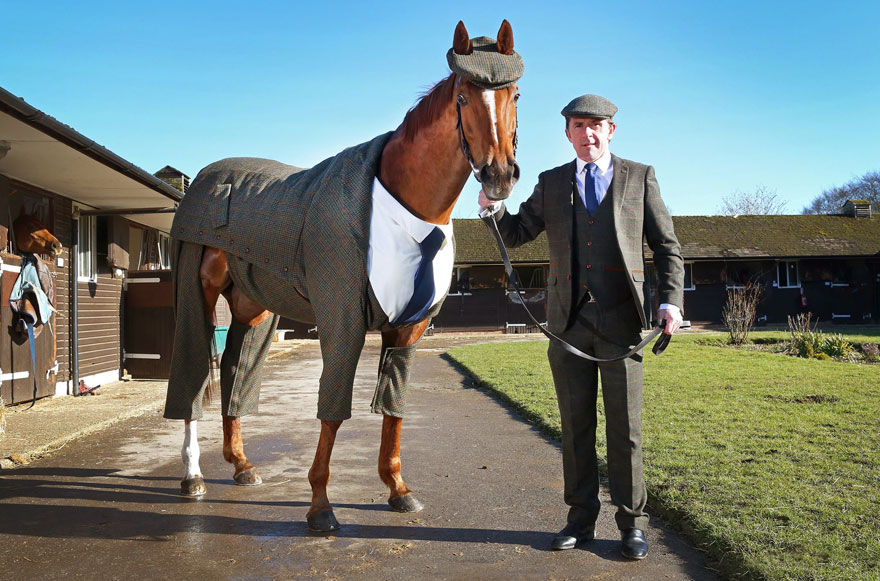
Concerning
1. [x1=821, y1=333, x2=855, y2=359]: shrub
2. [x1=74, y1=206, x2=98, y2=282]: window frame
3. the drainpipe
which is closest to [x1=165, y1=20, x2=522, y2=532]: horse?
the drainpipe

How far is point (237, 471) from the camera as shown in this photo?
15.3 feet

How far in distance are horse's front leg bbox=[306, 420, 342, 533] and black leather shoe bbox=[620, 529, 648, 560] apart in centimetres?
151

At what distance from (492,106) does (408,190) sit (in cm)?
73

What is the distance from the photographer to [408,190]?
11.9 ft

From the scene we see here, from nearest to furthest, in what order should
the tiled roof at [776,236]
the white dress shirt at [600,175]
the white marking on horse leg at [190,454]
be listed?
the white dress shirt at [600,175]
the white marking on horse leg at [190,454]
the tiled roof at [776,236]

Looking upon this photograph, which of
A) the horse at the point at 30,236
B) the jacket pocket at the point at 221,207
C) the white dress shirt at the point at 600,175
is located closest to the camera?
the white dress shirt at the point at 600,175

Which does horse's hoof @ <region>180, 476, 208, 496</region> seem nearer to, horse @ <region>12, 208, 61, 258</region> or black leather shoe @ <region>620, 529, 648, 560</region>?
black leather shoe @ <region>620, 529, 648, 560</region>

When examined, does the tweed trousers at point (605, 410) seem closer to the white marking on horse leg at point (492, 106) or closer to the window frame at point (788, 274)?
the white marking on horse leg at point (492, 106)

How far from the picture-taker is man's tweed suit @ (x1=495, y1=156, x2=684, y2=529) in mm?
3328

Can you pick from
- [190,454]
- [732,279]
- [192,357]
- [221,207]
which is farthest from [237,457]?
[732,279]

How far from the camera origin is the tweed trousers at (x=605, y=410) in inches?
131

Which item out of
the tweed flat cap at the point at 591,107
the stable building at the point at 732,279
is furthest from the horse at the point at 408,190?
the stable building at the point at 732,279

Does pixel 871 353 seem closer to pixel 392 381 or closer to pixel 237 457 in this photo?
pixel 392 381

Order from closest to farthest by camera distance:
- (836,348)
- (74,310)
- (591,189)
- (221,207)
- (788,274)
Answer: (591,189)
(221,207)
(74,310)
(836,348)
(788,274)
